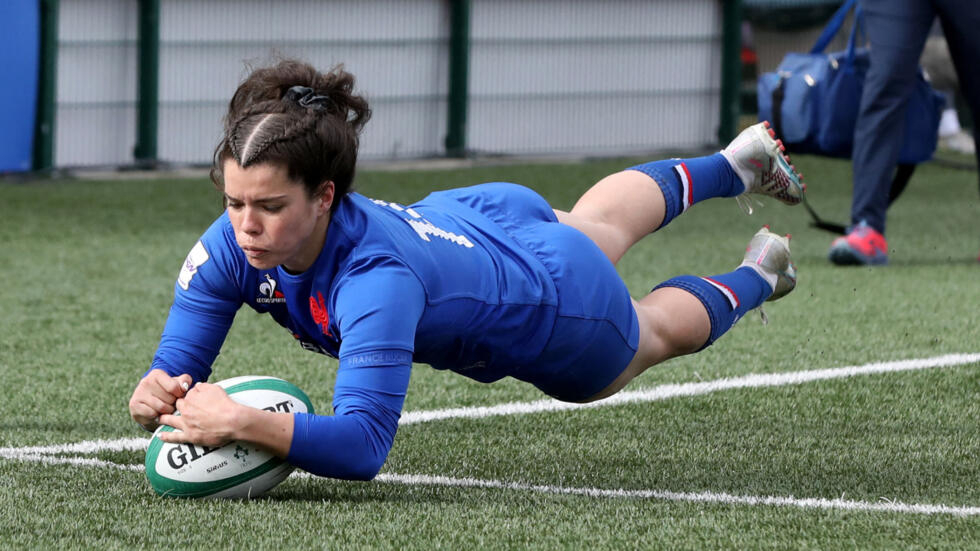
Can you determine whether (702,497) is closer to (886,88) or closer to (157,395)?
(157,395)

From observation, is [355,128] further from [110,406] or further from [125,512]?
[110,406]

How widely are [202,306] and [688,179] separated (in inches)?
55.7

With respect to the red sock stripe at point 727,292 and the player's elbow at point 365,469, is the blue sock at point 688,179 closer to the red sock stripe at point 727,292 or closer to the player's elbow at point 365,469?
the red sock stripe at point 727,292

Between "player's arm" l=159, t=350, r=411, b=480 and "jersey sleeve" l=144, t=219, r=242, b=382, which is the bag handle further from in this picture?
"player's arm" l=159, t=350, r=411, b=480

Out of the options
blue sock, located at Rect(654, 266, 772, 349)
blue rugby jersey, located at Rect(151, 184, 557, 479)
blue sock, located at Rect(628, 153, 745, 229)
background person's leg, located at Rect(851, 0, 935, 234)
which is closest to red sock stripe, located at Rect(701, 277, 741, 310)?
blue sock, located at Rect(654, 266, 772, 349)

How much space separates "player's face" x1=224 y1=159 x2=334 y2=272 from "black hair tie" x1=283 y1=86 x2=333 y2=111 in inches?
7.8

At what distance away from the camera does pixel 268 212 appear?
3020mm

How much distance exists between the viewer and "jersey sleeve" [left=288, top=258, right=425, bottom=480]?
297 centimetres

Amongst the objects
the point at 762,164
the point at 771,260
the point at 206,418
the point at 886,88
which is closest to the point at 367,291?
the point at 206,418

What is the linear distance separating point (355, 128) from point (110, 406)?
153 cm

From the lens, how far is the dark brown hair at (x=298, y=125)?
302cm

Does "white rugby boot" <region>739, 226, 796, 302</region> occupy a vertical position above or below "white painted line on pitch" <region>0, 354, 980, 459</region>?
above

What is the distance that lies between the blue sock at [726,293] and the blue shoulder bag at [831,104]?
3.55 metres

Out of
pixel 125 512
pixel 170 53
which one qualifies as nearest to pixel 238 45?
pixel 170 53
